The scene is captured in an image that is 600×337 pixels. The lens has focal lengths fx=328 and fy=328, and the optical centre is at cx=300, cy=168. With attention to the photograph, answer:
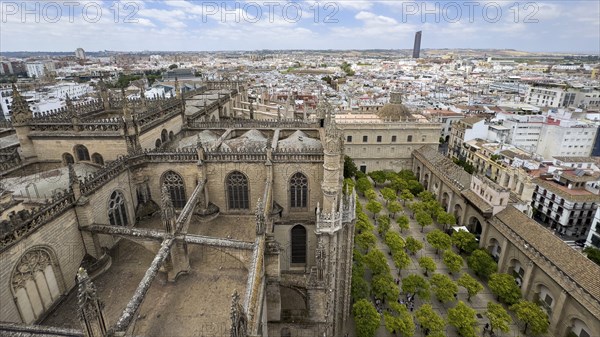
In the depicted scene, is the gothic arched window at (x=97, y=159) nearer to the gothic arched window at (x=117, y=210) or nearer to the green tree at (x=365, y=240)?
the gothic arched window at (x=117, y=210)

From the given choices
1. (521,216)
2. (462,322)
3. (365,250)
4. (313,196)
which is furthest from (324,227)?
(521,216)

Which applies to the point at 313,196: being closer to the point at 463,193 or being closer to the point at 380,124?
the point at 463,193

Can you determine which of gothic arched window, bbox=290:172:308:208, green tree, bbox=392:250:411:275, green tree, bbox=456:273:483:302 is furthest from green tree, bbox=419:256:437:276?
gothic arched window, bbox=290:172:308:208

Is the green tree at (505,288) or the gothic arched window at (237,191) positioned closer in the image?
the gothic arched window at (237,191)

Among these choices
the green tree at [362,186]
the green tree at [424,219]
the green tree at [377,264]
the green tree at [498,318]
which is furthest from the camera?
the green tree at [362,186]

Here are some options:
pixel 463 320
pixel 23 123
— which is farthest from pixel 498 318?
pixel 23 123

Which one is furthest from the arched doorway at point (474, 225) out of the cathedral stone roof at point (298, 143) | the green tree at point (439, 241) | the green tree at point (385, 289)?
the cathedral stone roof at point (298, 143)
